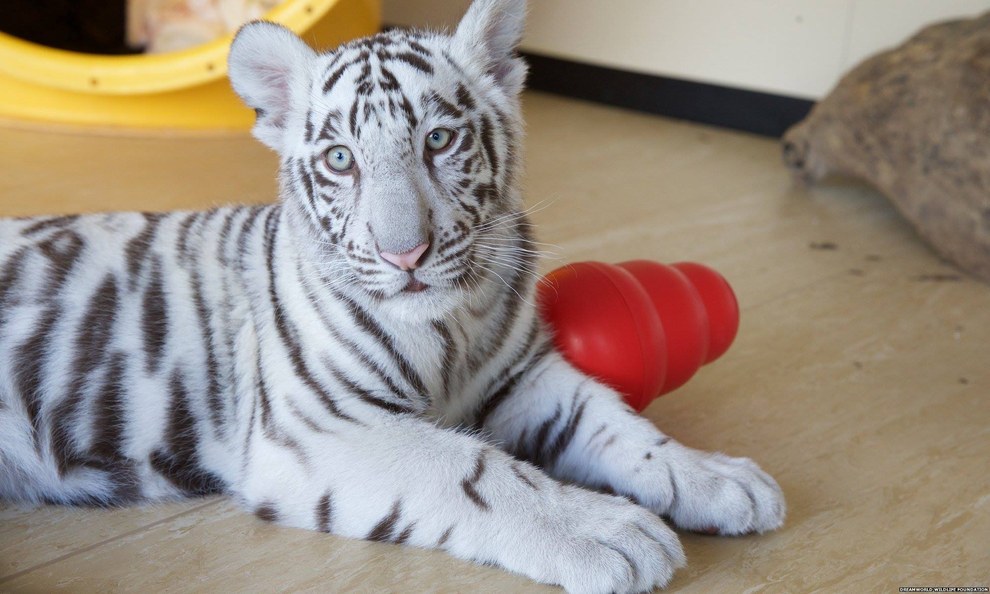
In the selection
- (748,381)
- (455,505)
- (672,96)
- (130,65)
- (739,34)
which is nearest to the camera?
(455,505)

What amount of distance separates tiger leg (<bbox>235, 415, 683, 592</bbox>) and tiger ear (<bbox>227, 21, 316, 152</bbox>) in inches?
20.7

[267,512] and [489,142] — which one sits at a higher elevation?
[489,142]

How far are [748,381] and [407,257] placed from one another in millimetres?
992

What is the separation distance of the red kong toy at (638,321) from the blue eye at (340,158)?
50 cm

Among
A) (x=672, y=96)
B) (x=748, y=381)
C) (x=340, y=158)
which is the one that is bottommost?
(x=748, y=381)

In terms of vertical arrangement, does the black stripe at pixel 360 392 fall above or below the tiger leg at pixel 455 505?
above

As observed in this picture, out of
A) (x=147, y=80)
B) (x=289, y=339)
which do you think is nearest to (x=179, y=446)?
(x=289, y=339)

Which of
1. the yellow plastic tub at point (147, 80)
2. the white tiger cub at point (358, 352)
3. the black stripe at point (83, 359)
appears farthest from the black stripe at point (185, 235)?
the yellow plastic tub at point (147, 80)

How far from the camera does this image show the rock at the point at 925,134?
2945 mm

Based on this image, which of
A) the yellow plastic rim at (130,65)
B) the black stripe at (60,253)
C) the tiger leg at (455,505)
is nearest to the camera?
the tiger leg at (455,505)

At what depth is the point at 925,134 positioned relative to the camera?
3156mm

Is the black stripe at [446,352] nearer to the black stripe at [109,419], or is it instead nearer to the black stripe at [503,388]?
the black stripe at [503,388]

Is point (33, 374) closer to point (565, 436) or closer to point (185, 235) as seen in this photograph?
point (185, 235)

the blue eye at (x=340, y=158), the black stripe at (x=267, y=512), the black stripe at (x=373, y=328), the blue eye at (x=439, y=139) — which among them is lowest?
the black stripe at (x=267, y=512)
